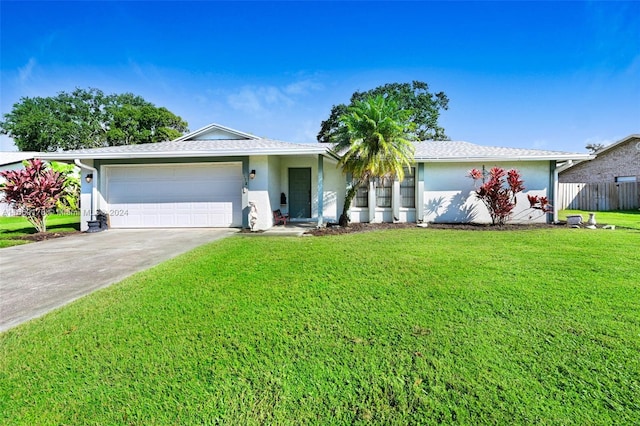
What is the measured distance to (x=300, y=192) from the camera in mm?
13211

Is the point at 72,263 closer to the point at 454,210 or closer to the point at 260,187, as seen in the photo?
the point at 260,187

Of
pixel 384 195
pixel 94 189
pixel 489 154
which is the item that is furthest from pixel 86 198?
pixel 489 154

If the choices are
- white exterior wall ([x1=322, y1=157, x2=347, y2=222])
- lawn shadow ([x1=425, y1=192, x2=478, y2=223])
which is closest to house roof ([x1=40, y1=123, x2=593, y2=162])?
white exterior wall ([x1=322, y1=157, x2=347, y2=222])

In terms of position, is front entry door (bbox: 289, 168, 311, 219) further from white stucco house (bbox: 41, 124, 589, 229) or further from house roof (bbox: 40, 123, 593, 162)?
house roof (bbox: 40, 123, 593, 162)

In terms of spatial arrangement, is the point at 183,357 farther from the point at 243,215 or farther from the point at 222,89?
the point at 222,89

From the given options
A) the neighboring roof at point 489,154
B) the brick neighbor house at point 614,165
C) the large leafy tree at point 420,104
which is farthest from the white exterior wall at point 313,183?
the large leafy tree at point 420,104

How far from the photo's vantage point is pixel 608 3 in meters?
9.60

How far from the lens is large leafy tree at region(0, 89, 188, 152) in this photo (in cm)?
3559

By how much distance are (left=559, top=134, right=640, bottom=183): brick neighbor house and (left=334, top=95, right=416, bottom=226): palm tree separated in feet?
54.1

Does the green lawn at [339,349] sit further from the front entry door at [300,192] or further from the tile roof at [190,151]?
the front entry door at [300,192]

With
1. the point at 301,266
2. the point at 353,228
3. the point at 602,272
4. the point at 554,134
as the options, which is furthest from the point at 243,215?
the point at 554,134

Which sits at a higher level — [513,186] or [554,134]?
[554,134]

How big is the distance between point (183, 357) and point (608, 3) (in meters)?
15.4

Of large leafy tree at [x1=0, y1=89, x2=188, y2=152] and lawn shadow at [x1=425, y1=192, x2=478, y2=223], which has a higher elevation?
large leafy tree at [x1=0, y1=89, x2=188, y2=152]
